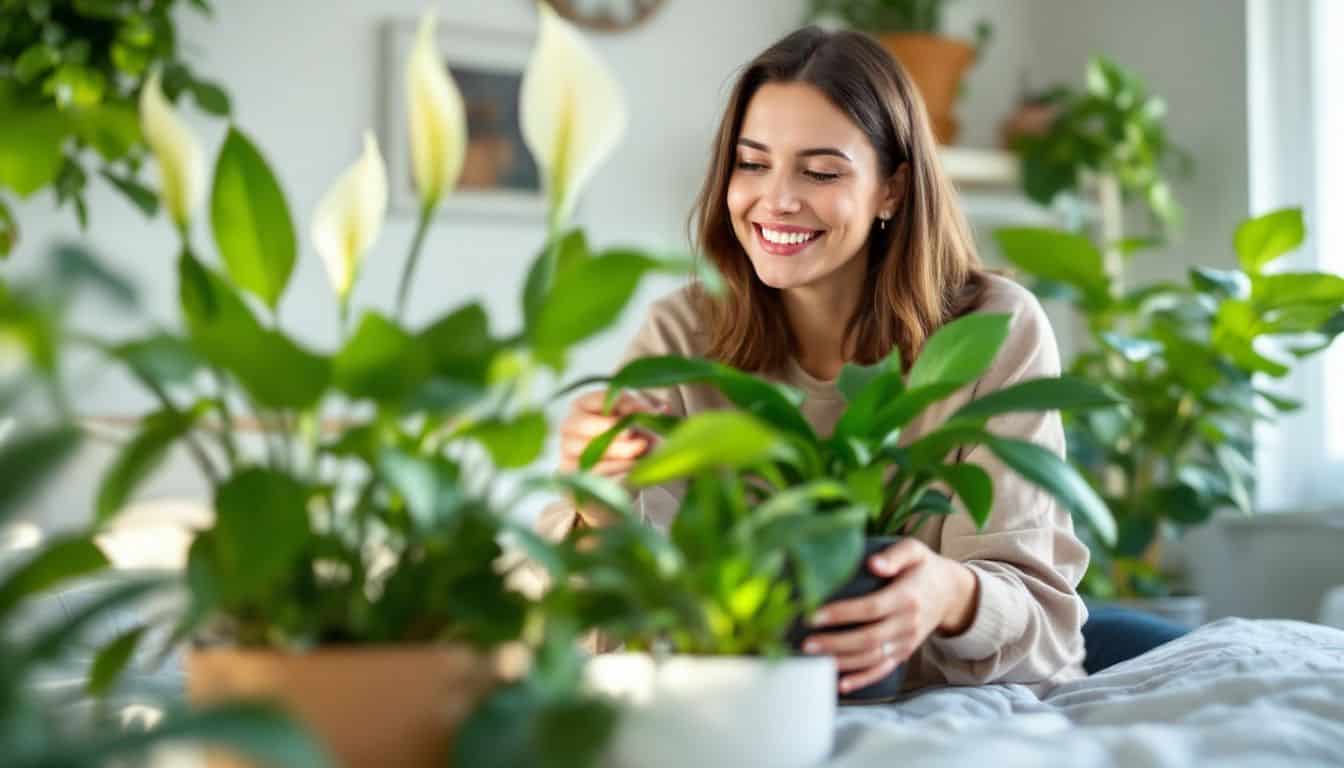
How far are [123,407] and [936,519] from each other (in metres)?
2.11

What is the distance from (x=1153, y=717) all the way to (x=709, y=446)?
0.45 metres

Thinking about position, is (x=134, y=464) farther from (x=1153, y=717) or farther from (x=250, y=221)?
(x=1153, y=717)

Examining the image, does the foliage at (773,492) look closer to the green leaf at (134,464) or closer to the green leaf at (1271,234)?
the green leaf at (134,464)

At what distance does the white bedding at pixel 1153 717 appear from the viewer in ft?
2.53

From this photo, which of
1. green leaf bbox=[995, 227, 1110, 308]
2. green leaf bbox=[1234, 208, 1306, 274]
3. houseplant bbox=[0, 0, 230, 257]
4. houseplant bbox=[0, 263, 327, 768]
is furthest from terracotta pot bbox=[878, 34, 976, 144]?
houseplant bbox=[0, 263, 327, 768]

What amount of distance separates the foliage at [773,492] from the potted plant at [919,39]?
2798 mm

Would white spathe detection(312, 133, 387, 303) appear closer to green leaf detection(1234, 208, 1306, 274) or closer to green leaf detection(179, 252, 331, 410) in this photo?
green leaf detection(179, 252, 331, 410)

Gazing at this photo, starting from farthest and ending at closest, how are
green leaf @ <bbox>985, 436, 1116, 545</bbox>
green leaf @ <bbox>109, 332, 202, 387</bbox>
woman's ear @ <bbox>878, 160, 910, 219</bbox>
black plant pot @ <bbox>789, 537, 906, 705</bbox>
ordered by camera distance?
1. woman's ear @ <bbox>878, 160, 910, 219</bbox>
2. black plant pot @ <bbox>789, 537, 906, 705</bbox>
3. green leaf @ <bbox>985, 436, 1116, 545</bbox>
4. green leaf @ <bbox>109, 332, 202, 387</bbox>

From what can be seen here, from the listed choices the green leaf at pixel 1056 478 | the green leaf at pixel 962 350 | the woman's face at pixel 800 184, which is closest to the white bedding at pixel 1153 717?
the green leaf at pixel 1056 478

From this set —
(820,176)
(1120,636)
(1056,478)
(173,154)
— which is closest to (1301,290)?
(1120,636)

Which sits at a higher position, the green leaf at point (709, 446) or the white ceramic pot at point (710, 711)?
the green leaf at point (709, 446)

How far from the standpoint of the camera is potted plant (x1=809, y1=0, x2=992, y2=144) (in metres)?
3.76

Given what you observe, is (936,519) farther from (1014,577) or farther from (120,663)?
(120,663)

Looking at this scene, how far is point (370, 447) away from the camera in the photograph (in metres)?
0.68
